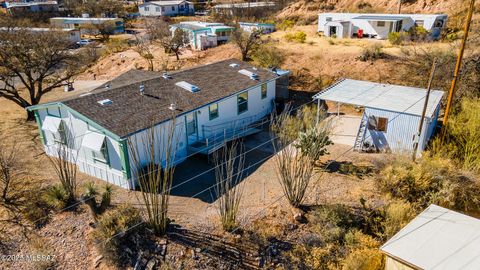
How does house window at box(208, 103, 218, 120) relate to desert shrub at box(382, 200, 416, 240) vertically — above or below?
above

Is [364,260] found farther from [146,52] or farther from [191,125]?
[146,52]

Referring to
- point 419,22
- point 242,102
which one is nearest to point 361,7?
point 419,22

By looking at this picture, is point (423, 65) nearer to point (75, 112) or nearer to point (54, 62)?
point (75, 112)

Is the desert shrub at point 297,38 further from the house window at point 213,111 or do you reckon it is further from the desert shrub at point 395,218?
the desert shrub at point 395,218

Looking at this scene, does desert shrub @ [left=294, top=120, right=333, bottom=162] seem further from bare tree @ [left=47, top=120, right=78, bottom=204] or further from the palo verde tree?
the palo verde tree

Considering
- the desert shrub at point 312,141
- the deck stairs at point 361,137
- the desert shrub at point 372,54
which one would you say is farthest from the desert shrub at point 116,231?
the desert shrub at point 372,54

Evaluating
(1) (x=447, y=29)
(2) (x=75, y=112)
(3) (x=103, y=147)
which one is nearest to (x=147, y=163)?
(3) (x=103, y=147)

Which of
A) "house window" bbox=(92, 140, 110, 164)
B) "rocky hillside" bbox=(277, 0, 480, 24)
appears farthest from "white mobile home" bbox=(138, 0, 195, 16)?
"house window" bbox=(92, 140, 110, 164)
